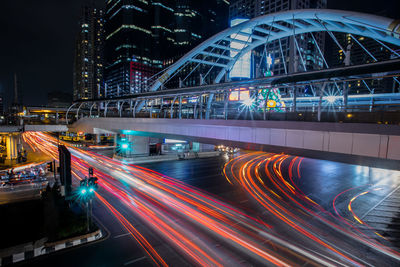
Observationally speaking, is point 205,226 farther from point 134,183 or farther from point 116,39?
point 116,39

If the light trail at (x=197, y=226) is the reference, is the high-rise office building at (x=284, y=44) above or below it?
above

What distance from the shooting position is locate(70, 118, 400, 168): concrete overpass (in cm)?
750

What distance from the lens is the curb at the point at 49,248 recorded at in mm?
8148

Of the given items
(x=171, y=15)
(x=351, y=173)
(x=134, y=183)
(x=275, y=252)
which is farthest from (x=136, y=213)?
(x=171, y=15)

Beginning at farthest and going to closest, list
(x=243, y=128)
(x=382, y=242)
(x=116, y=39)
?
(x=116, y=39) → (x=243, y=128) → (x=382, y=242)

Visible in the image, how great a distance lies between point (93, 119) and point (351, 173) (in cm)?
3404

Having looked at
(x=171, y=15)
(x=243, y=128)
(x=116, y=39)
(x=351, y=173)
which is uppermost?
(x=171, y=15)

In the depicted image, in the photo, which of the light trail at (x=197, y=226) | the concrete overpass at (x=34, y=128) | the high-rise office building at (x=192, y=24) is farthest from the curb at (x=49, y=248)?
the high-rise office building at (x=192, y=24)

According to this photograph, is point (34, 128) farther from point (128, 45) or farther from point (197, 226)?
point (128, 45)

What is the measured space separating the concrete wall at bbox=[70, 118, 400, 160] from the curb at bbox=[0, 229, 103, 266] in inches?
337

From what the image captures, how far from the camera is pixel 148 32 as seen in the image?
14450 cm

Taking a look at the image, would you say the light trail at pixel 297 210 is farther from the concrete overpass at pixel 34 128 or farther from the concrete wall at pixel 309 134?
the concrete overpass at pixel 34 128

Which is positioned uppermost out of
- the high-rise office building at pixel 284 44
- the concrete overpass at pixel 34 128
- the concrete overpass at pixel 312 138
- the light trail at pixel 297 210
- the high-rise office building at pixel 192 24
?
the high-rise office building at pixel 192 24

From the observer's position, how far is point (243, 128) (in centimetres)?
1184
